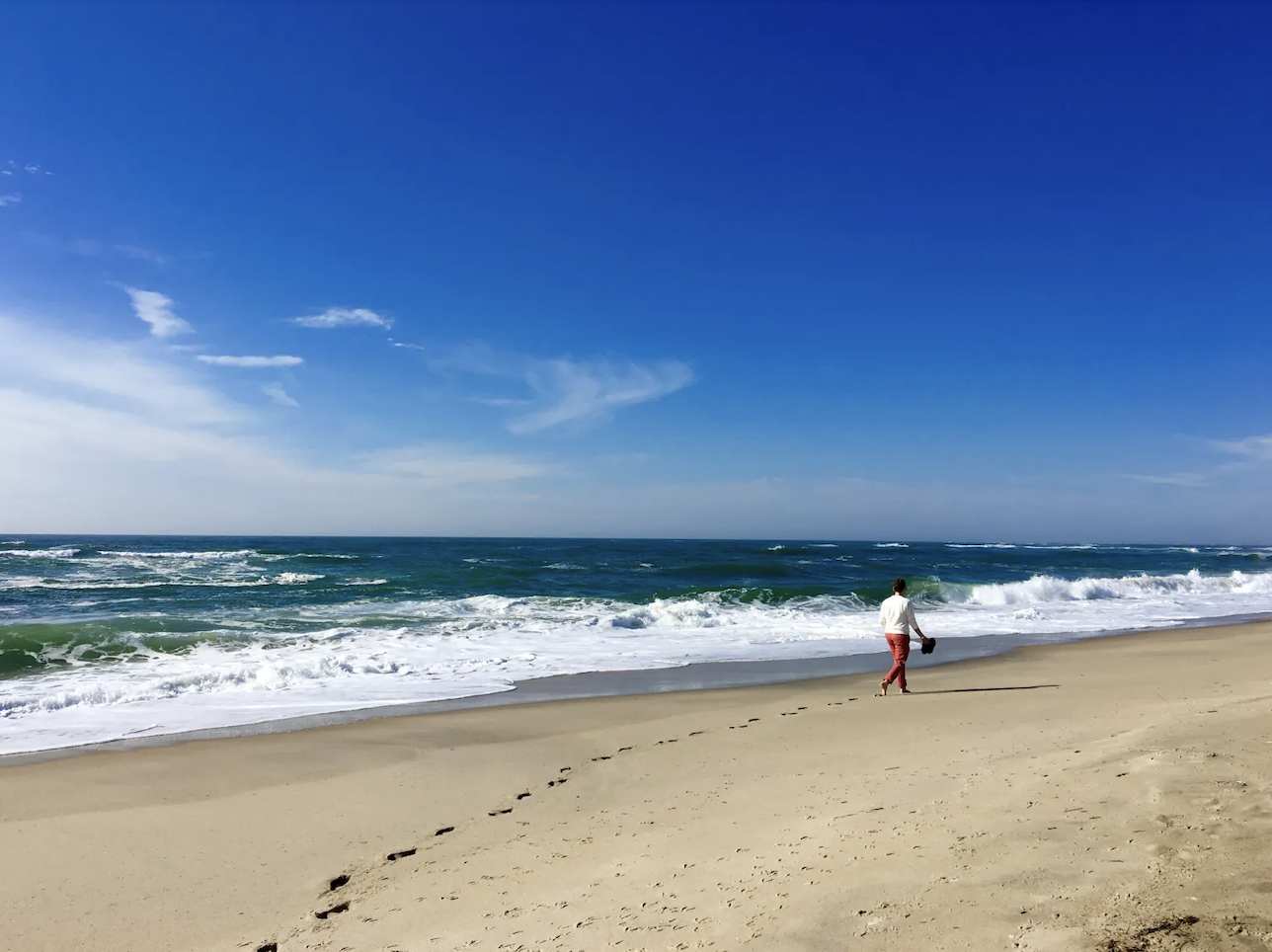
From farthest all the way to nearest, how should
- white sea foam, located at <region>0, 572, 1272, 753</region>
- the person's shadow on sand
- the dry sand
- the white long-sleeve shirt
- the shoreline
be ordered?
the white long-sleeve shirt → the person's shadow on sand → white sea foam, located at <region>0, 572, 1272, 753</region> → the shoreline → the dry sand

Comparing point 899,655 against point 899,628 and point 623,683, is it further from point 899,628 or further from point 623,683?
point 623,683

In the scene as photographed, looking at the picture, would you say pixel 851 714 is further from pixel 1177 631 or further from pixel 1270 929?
pixel 1177 631

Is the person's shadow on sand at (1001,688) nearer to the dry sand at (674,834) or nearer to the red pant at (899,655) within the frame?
the red pant at (899,655)

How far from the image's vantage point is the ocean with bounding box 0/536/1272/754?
31.2ft

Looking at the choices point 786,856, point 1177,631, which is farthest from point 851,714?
point 1177,631

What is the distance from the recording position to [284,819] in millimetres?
5207

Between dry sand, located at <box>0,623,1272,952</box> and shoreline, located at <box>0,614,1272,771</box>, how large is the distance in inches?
21.2

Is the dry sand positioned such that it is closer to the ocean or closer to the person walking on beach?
the person walking on beach

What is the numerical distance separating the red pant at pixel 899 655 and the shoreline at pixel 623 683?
1.70 metres

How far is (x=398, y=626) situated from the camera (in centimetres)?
1647

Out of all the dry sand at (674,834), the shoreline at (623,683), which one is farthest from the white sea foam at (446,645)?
the dry sand at (674,834)

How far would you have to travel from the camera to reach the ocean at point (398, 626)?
952 cm

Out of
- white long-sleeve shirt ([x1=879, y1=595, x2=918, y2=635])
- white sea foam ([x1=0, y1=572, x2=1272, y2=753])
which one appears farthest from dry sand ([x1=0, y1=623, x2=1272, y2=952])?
white sea foam ([x1=0, y1=572, x2=1272, y2=753])

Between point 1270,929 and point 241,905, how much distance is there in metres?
4.75
